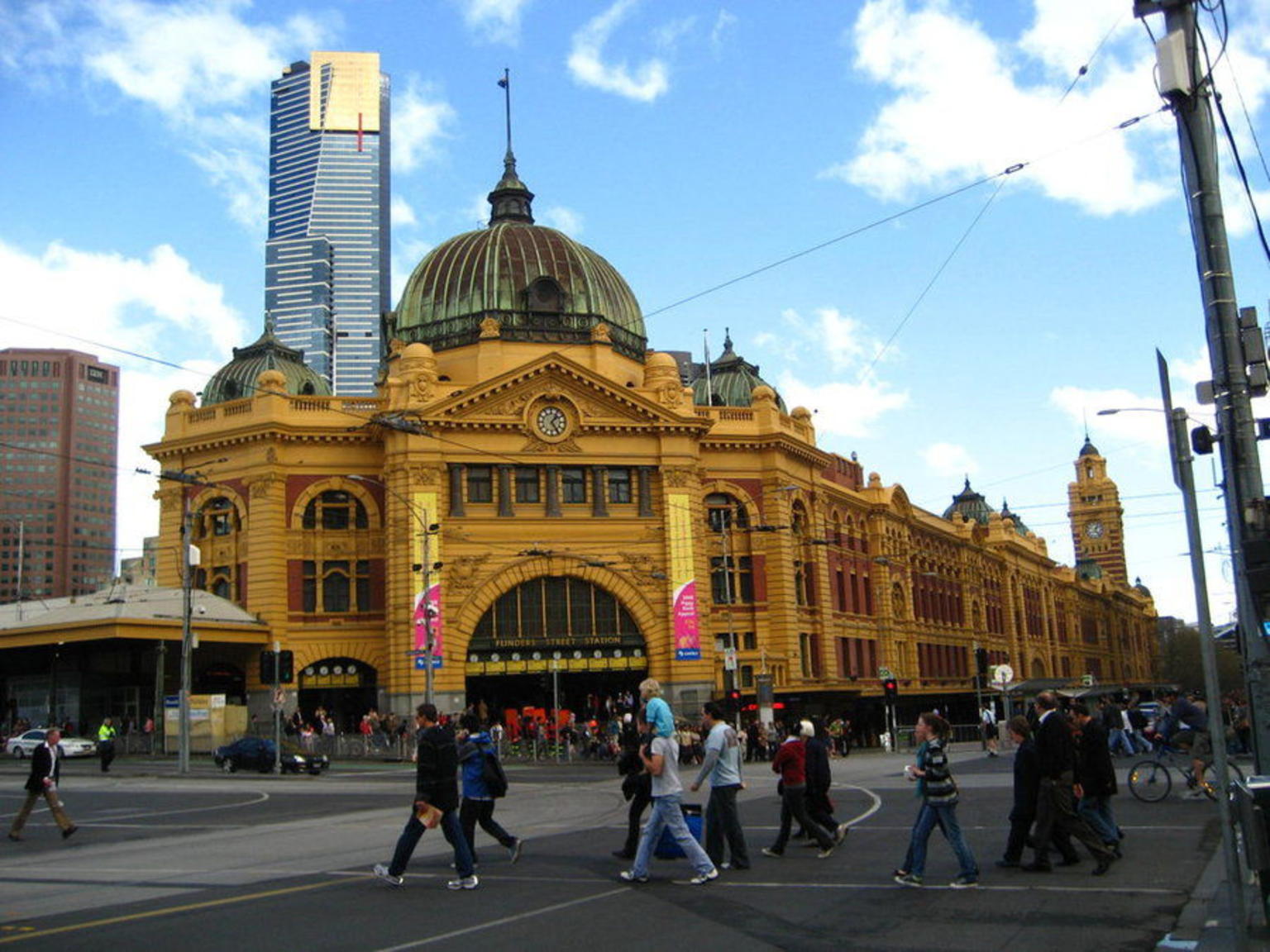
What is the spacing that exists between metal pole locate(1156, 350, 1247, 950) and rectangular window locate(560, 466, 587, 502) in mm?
45546

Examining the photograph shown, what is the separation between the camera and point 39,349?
6752 inches

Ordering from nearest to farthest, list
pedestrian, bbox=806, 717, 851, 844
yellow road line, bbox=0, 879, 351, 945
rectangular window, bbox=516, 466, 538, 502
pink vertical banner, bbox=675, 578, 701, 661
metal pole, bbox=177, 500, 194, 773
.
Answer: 1. yellow road line, bbox=0, 879, 351, 945
2. pedestrian, bbox=806, 717, 851, 844
3. metal pole, bbox=177, 500, 194, 773
4. pink vertical banner, bbox=675, 578, 701, 661
5. rectangular window, bbox=516, 466, 538, 502

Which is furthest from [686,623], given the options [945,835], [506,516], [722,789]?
[945,835]

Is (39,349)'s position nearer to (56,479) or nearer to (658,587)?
(56,479)

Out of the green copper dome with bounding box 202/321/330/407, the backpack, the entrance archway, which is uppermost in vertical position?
the green copper dome with bounding box 202/321/330/407

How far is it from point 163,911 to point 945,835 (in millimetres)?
7639

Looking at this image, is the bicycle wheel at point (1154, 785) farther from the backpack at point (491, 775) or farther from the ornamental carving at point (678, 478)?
the ornamental carving at point (678, 478)

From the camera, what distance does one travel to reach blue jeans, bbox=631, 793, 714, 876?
1341 cm

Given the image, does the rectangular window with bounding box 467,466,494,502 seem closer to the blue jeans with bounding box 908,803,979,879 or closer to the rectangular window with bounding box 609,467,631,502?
the rectangular window with bounding box 609,467,631,502

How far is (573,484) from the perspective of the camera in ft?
183

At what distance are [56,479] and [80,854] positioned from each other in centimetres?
16027

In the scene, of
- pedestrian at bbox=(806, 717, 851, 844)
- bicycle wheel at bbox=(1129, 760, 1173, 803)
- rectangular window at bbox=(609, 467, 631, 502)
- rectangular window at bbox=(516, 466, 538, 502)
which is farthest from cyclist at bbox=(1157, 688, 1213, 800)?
rectangular window at bbox=(516, 466, 538, 502)

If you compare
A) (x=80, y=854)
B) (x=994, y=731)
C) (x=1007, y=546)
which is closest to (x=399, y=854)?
(x=80, y=854)

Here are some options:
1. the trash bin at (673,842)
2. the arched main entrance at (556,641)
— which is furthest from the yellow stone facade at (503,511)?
the trash bin at (673,842)
